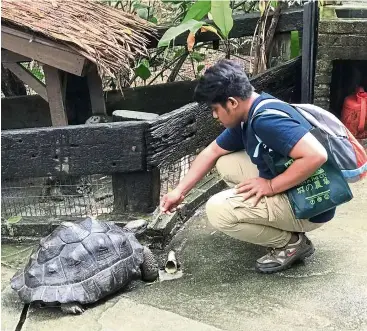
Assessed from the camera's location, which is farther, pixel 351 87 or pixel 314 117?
pixel 351 87

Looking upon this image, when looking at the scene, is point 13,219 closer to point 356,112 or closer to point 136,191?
point 136,191

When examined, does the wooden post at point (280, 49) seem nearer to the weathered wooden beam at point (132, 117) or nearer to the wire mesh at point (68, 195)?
the wire mesh at point (68, 195)

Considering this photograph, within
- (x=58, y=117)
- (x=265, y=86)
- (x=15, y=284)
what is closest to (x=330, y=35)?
(x=265, y=86)

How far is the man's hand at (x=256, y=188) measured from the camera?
3.34 m

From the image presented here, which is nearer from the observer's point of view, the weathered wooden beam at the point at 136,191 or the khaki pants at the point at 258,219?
the khaki pants at the point at 258,219

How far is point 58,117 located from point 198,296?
2.36 m

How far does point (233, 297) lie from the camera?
10.9 ft

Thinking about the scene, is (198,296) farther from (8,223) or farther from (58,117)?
(58,117)

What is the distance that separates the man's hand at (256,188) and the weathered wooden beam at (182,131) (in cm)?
74

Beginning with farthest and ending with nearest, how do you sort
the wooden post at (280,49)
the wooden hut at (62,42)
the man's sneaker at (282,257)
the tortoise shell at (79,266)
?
the wooden post at (280,49) < the wooden hut at (62,42) < the man's sneaker at (282,257) < the tortoise shell at (79,266)

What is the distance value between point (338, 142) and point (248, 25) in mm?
2967

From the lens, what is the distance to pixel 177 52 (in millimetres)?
6645

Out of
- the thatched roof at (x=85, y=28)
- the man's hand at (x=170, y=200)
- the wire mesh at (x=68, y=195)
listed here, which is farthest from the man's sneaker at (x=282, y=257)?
the thatched roof at (x=85, y=28)

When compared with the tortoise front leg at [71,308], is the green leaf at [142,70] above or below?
above
